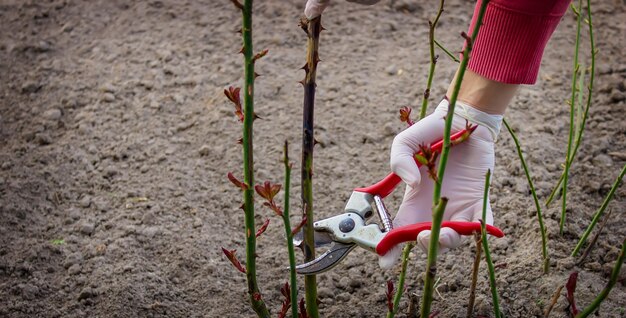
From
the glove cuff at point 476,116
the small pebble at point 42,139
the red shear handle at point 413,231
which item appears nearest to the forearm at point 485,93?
the glove cuff at point 476,116

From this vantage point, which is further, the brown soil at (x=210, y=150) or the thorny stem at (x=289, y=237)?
the brown soil at (x=210, y=150)

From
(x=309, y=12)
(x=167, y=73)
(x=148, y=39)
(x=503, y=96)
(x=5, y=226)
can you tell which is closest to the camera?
(x=309, y=12)

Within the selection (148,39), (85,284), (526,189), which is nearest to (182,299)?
(85,284)

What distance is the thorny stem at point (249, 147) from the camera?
116 centimetres

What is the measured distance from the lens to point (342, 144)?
238 cm

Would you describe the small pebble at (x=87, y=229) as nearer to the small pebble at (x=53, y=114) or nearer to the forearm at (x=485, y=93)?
the small pebble at (x=53, y=114)

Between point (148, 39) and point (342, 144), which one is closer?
point (342, 144)

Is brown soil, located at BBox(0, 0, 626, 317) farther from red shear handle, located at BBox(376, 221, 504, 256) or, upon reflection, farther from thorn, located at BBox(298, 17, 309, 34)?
thorn, located at BBox(298, 17, 309, 34)

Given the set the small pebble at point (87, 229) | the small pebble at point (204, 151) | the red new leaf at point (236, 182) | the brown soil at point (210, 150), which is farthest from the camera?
the small pebble at point (204, 151)

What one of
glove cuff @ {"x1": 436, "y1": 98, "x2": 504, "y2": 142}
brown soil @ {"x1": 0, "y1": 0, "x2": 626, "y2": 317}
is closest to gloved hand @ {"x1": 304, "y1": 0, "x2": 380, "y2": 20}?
glove cuff @ {"x1": 436, "y1": 98, "x2": 504, "y2": 142}

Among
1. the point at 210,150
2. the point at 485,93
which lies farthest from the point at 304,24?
the point at 210,150

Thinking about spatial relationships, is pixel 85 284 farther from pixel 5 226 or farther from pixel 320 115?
pixel 320 115

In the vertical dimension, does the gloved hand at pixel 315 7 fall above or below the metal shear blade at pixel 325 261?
above

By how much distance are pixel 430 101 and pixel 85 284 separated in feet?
3.94
